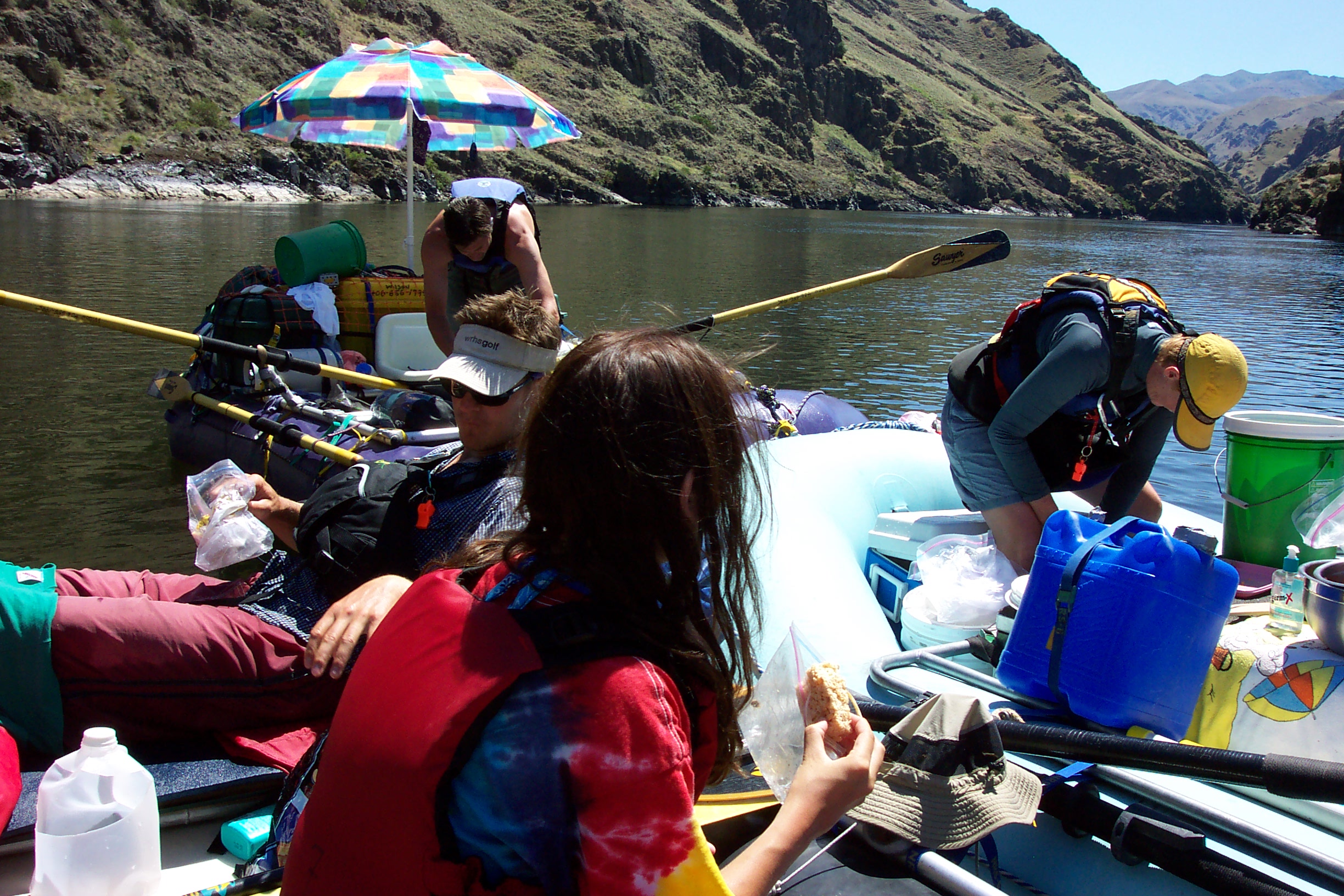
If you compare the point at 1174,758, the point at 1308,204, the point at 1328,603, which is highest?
the point at 1308,204

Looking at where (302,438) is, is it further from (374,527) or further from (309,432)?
(374,527)

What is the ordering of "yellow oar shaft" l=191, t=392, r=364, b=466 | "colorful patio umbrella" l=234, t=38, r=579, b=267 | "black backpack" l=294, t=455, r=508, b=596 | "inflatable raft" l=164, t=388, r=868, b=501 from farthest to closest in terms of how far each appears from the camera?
"colorful patio umbrella" l=234, t=38, r=579, b=267 < "inflatable raft" l=164, t=388, r=868, b=501 < "yellow oar shaft" l=191, t=392, r=364, b=466 < "black backpack" l=294, t=455, r=508, b=596

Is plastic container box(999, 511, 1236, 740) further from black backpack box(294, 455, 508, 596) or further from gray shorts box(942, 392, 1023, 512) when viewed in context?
black backpack box(294, 455, 508, 596)

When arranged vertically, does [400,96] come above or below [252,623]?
above

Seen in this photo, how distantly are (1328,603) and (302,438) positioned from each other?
4.32 meters

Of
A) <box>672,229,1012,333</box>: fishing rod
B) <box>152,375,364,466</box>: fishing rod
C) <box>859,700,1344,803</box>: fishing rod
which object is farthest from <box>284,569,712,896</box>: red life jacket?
<box>672,229,1012,333</box>: fishing rod

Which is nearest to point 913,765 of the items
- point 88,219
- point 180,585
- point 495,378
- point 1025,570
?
point 495,378

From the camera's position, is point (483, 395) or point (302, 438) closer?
point (483, 395)

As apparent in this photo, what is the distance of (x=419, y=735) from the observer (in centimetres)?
98

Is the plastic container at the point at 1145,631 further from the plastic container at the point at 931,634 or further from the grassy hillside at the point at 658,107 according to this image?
the grassy hillside at the point at 658,107

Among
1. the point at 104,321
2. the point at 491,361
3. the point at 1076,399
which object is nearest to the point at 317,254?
the point at 104,321

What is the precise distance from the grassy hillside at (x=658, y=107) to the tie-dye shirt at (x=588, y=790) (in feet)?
144

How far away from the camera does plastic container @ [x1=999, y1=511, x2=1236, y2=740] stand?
2.26 m

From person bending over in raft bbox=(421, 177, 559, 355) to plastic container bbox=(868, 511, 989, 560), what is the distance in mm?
1959
